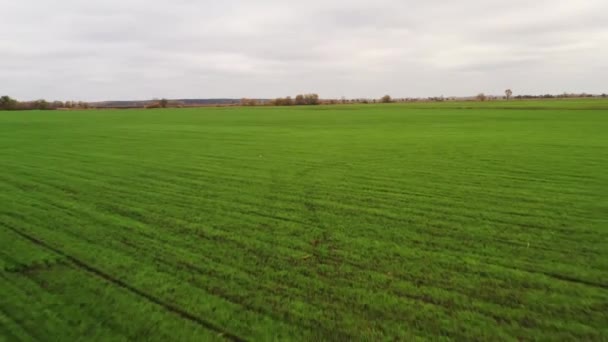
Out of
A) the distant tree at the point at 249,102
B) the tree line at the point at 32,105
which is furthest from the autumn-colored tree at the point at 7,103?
the distant tree at the point at 249,102

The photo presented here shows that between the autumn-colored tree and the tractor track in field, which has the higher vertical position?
the autumn-colored tree

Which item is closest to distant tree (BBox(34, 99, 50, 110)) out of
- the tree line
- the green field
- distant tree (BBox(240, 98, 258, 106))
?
the tree line

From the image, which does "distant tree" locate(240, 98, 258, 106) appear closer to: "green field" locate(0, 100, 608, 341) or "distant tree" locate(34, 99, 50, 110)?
"distant tree" locate(34, 99, 50, 110)

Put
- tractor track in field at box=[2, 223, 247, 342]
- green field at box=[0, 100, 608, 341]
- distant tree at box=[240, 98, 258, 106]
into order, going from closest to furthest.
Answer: tractor track in field at box=[2, 223, 247, 342], green field at box=[0, 100, 608, 341], distant tree at box=[240, 98, 258, 106]

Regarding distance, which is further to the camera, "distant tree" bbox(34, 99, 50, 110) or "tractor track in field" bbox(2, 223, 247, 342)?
"distant tree" bbox(34, 99, 50, 110)

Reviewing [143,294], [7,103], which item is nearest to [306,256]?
[143,294]

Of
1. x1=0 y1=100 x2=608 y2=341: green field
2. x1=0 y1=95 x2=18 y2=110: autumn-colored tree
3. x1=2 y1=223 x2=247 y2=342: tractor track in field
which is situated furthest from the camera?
x1=0 y1=95 x2=18 y2=110: autumn-colored tree

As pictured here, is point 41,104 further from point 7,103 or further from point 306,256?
point 306,256

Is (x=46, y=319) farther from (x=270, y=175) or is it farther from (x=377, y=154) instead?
(x=377, y=154)

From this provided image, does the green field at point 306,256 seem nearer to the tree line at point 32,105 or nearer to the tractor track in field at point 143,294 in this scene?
the tractor track in field at point 143,294

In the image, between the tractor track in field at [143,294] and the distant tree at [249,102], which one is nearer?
the tractor track in field at [143,294]
